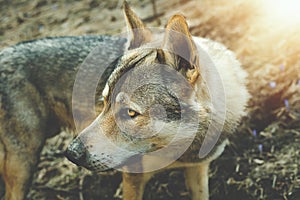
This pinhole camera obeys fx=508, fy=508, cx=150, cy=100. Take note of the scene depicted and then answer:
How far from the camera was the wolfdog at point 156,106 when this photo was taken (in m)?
3.90

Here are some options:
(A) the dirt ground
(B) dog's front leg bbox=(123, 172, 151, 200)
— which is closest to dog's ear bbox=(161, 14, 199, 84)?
(B) dog's front leg bbox=(123, 172, 151, 200)

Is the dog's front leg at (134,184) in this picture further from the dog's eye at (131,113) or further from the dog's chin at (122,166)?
the dog's eye at (131,113)

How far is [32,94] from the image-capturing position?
4.88 meters

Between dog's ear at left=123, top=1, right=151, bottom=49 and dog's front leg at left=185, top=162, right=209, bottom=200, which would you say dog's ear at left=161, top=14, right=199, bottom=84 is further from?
dog's front leg at left=185, top=162, right=209, bottom=200

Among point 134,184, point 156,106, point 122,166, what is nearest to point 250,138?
point 134,184

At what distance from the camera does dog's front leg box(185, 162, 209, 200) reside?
16.1ft

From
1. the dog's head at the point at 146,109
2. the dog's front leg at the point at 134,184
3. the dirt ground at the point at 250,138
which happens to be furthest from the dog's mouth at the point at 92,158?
the dirt ground at the point at 250,138

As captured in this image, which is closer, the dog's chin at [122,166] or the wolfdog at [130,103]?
the wolfdog at [130,103]

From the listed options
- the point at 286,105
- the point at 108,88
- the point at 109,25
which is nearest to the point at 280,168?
the point at 286,105

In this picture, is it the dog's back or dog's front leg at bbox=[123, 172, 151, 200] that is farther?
the dog's back

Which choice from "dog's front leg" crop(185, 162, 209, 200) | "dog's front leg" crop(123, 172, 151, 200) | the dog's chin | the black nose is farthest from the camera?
"dog's front leg" crop(185, 162, 209, 200)

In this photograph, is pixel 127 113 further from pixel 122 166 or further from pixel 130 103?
pixel 122 166

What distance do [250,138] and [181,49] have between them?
2.11 meters

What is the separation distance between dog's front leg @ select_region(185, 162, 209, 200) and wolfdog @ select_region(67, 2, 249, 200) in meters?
0.63
